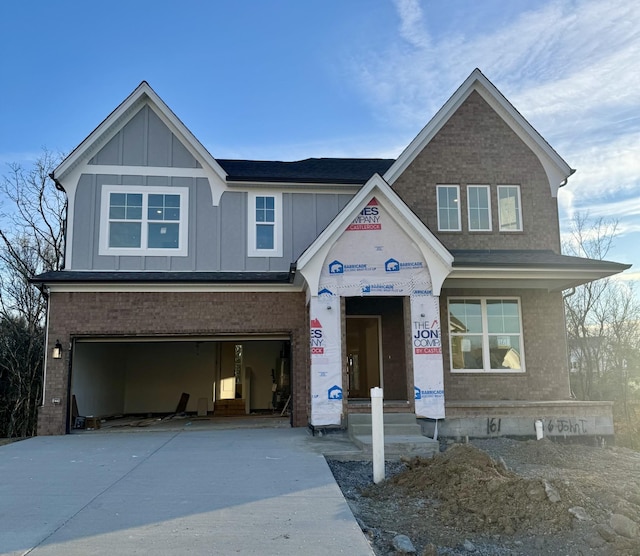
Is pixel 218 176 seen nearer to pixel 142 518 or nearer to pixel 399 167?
pixel 399 167

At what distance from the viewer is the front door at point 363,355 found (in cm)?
1494

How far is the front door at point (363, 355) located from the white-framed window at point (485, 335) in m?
2.21

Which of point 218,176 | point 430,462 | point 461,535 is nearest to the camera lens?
point 461,535

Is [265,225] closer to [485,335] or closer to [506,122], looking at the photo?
[485,335]

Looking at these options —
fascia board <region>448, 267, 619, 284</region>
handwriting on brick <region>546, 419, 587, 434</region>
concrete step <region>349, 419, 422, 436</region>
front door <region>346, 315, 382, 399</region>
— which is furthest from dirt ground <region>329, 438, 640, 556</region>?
front door <region>346, 315, 382, 399</region>

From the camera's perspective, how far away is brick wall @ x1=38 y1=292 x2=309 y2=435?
12867 mm

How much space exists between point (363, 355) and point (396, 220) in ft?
16.1

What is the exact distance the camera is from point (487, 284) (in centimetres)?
1354

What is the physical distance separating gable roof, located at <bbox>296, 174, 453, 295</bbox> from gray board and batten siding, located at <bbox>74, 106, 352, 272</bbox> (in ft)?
8.16

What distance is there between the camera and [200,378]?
19031 millimetres

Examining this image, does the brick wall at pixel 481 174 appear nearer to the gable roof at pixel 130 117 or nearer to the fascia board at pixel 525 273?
the fascia board at pixel 525 273

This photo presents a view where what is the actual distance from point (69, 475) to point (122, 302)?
5.90 metres

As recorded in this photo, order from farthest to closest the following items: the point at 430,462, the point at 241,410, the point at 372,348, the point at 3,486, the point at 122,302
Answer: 1. the point at 241,410
2. the point at 372,348
3. the point at 122,302
4. the point at 430,462
5. the point at 3,486

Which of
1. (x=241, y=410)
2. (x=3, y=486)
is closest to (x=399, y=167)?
(x=241, y=410)
